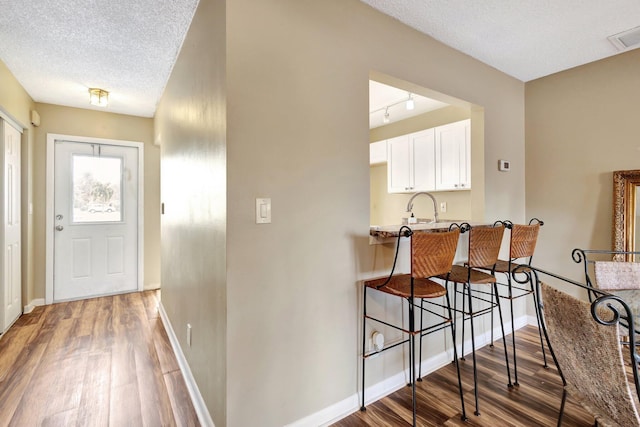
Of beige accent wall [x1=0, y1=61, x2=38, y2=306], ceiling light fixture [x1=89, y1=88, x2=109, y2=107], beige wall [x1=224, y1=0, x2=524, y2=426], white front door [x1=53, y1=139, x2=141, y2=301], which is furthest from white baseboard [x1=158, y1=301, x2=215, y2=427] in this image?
ceiling light fixture [x1=89, y1=88, x2=109, y2=107]

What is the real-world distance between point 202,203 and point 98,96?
8.55 feet

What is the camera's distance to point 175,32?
2209mm

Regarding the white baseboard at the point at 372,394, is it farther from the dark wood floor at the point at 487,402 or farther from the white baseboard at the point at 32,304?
the white baseboard at the point at 32,304

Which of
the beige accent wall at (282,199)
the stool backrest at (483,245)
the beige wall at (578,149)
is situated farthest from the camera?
the beige wall at (578,149)

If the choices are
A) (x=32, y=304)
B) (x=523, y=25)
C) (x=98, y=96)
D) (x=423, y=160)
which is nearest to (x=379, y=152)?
(x=423, y=160)

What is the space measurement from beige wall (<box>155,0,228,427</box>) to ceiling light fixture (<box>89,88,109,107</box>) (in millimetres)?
1201

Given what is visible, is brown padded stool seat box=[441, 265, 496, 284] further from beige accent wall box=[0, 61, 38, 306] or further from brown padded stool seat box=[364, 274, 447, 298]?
beige accent wall box=[0, 61, 38, 306]

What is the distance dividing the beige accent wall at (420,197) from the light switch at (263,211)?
209 cm

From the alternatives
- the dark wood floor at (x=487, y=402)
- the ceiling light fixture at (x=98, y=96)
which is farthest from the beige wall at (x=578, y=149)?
the ceiling light fixture at (x=98, y=96)

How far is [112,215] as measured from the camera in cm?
423

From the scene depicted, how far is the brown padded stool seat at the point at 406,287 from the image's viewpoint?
1.69 metres

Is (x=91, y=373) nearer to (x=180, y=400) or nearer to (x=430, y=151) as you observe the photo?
(x=180, y=400)

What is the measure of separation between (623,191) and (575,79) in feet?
3.63

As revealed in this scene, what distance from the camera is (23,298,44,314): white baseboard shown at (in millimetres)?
3555
